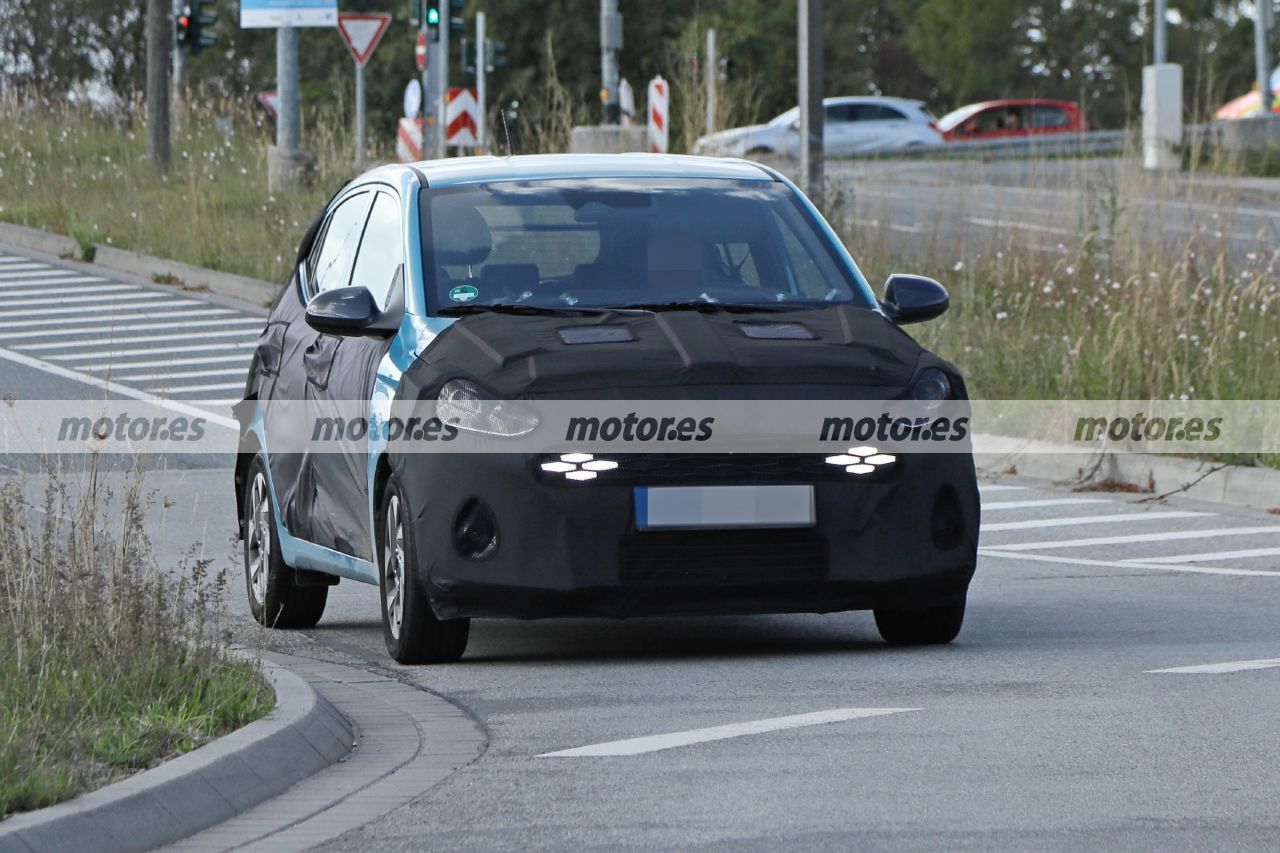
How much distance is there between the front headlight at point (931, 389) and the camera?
7836mm

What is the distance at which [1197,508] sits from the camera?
13367mm

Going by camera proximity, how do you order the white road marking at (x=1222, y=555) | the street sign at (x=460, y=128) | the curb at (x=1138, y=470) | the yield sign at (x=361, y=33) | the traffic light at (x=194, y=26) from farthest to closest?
the traffic light at (x=194, y=26)
the street sign at (x=460, y=128)
the yield sign at (x=361, y=33)
the curb at (x=1138, y=470)
the white road marking at (x=1222, y=555)

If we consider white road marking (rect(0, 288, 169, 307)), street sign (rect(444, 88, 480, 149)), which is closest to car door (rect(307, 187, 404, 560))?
white road marking (rect(0, 288, 169, 307))

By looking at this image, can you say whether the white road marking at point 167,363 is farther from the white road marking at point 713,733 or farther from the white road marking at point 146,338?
the white road marking at point 713,733

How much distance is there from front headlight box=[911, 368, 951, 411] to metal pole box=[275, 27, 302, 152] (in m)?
21.6

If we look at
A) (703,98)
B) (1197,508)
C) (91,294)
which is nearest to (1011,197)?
(703,98)

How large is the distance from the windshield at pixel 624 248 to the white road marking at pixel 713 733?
1926 mm

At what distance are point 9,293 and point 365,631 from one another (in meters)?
14.9

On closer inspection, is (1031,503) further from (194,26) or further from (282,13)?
(194,26)

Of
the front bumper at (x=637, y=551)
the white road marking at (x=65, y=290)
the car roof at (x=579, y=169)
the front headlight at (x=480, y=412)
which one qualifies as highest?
the car roof at (x=579, y=169)

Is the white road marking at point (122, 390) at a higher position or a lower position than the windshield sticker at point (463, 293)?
lower

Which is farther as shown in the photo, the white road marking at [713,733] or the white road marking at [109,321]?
the white road marking at [109,321]

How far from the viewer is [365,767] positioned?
6344mm

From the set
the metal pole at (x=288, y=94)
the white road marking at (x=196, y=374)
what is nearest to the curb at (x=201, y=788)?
the white road marking at (x=196, y=374)
